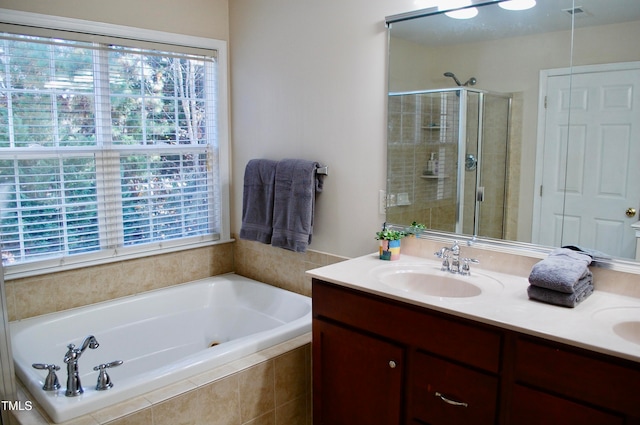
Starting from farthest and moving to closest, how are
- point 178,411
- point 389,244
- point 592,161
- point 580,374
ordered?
point 389,244, point 178,411, point 592,161, point 580,374

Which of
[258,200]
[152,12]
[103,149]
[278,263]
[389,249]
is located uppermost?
[152,12]

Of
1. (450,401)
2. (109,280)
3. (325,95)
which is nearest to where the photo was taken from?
(450,401)

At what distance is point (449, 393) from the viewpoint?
1729mm

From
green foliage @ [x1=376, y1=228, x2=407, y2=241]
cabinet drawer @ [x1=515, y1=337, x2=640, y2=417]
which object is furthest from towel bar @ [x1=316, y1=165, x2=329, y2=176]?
cabinet drawer @ [x1=515, y1=337, x2=640, y2=417]

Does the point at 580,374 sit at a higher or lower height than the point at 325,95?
lower

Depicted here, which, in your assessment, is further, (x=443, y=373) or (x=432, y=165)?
(x=432, y=165)

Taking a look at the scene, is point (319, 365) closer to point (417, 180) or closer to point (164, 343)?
point (417, 180)

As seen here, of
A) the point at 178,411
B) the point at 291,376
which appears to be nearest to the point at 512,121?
the point at 291,376

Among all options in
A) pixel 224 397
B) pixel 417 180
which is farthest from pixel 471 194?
pixel 224 397

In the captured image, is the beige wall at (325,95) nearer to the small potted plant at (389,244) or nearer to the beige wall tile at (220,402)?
the small potted plant at (389,244)

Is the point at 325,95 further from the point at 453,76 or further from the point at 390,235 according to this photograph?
the point at 390,235

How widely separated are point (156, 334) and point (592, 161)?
2.43 m

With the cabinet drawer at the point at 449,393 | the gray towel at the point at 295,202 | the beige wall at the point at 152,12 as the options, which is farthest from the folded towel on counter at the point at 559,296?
the beige wall at the point at 152,12

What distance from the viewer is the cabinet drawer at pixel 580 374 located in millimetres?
1346
